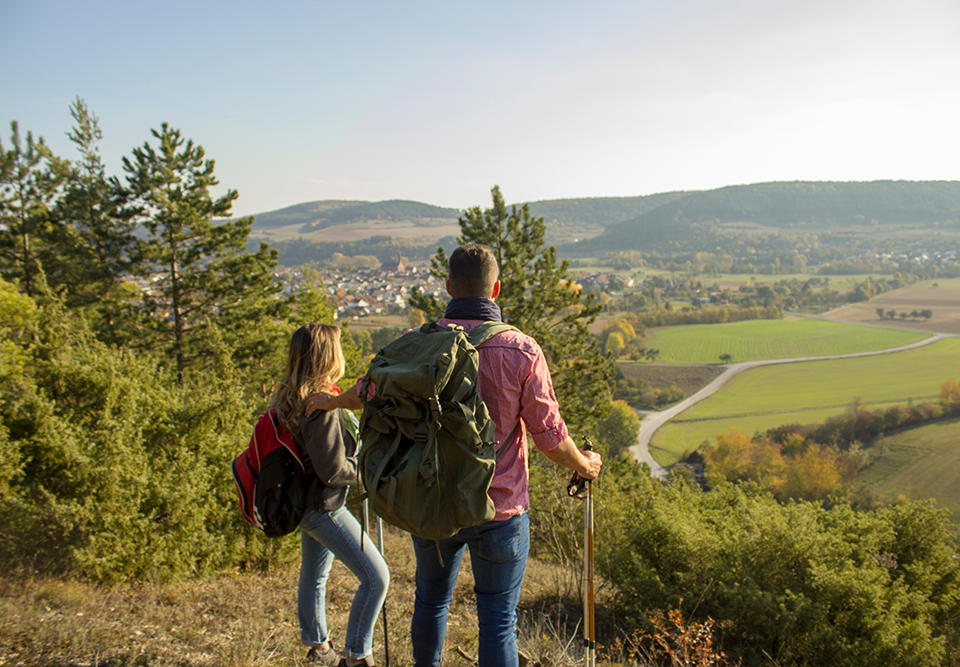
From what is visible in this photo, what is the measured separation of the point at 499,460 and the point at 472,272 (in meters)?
0.64

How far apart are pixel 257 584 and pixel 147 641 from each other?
1.50 meters

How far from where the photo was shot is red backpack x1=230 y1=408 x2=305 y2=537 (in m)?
2.15

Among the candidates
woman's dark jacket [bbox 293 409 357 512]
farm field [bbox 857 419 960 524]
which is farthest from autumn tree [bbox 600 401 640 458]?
woman's dark jacket [bbox 293 409 357 512]

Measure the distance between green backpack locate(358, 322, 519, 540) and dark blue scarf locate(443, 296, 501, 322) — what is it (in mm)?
179

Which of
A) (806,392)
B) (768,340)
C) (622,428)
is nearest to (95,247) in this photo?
(622,428)

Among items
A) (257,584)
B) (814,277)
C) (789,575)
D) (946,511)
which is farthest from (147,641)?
(814,277)

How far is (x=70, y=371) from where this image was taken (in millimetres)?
4473

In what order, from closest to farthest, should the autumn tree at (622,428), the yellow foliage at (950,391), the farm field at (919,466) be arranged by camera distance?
1. the farm field at (919,466)
2. the autumn tree at (622,428)
3. the yellow foliage at (950,391)

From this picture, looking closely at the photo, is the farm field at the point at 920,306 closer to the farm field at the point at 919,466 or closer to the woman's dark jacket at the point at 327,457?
the farm field at the point at 919,466

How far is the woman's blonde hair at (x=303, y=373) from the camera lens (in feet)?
7.00

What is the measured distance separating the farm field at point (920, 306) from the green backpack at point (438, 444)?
9444cm

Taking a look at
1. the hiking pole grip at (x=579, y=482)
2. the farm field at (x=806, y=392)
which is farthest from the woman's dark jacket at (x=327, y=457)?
the farm field at (x=806, y=392)

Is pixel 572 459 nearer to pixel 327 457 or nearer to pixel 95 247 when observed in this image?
pixel 327 457

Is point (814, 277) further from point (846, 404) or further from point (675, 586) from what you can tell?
point (675, 586)
